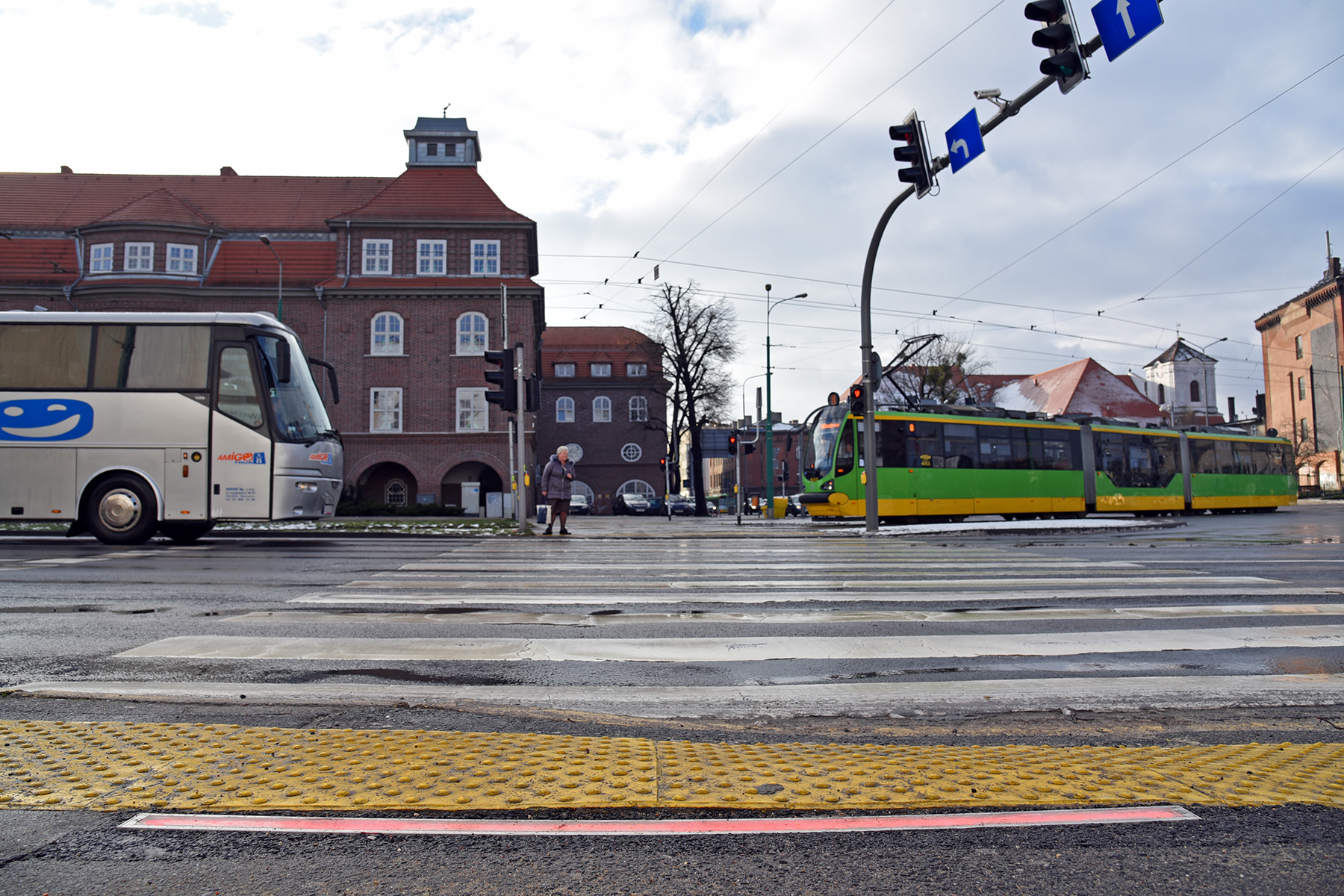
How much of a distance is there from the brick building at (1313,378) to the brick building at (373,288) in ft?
195

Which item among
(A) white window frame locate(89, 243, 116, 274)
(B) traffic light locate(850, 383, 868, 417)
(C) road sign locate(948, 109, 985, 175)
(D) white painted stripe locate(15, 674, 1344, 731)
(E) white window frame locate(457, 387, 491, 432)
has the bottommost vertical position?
(D) white painted stripe locate(15, 674, 1344, 731)

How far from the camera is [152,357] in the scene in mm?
13320

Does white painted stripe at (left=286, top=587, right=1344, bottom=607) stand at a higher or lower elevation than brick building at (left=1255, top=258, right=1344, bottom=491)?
lower

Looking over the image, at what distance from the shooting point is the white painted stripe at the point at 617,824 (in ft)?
7.41

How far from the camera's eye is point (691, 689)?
4047 millimetres

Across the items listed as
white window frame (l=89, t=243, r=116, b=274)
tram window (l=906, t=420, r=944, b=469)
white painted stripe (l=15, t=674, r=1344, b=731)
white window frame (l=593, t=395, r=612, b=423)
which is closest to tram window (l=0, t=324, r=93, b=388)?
white painted stripe (l=15, t=674, r=1344, b=731)

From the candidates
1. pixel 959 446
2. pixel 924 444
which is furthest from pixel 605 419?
pixel 924 444

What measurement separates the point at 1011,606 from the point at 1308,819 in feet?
13.2

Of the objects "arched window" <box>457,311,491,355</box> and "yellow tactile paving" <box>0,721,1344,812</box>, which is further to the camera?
"arched window" <box>457,311,491,355</box>

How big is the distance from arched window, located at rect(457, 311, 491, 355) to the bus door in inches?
1063

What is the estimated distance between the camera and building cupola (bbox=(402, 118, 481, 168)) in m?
44.6

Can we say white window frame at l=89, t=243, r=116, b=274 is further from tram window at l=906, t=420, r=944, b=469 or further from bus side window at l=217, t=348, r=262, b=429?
tram window at l=906, t=420, r=944, b=469

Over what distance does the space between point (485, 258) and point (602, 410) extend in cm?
1940

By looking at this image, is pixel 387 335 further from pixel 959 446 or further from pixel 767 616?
pixel 767 616
